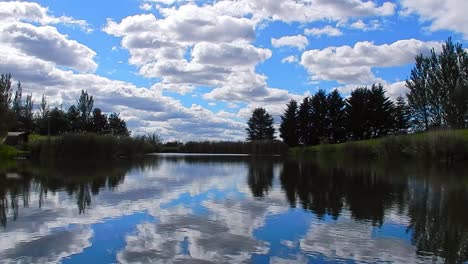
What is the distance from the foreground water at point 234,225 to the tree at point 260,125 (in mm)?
87752

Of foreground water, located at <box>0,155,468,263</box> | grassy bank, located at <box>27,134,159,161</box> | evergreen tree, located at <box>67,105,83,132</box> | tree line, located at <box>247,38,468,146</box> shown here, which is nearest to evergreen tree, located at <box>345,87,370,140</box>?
tree line, located at <box>247,38,468,146</box>

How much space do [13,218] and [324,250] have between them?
291 inches

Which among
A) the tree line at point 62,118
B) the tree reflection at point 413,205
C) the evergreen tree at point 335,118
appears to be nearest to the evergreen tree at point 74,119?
the tree line at point 62,118

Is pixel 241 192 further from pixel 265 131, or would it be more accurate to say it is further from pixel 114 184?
pixel 265 131

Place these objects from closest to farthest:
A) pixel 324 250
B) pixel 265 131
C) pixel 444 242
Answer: pixel 324 250 → pixel 444 242 → pixel 265 131

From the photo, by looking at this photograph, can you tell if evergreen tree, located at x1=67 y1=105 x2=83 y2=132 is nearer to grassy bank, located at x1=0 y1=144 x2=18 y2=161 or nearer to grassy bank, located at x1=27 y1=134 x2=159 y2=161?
grassy bank, located at x1=27 y1=134 x2=159 y2=161

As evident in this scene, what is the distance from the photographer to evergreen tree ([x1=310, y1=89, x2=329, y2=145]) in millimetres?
85062

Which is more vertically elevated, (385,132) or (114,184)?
(385,132)

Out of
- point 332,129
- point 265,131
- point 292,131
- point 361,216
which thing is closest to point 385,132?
point 332,129

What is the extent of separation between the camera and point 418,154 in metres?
41.3

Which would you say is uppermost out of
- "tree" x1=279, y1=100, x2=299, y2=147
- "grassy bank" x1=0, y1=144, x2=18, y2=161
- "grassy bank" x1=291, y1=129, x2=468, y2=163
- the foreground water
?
"tree" x1=279, y1=100, x2=299, y2=147

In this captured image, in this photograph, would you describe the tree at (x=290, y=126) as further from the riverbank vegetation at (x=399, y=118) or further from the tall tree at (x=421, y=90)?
the tall tree at (x=421, y=90)

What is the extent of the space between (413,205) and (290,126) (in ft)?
248

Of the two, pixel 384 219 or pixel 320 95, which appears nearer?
pixel 384 219
